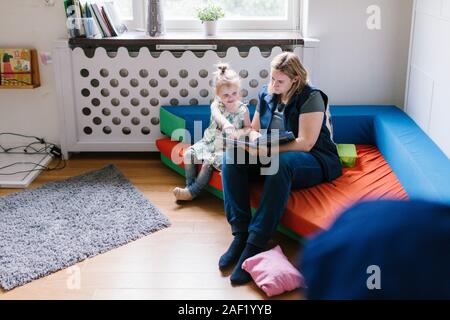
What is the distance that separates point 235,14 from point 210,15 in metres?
0.24

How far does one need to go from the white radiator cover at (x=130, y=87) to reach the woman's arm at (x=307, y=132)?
797 millimetres

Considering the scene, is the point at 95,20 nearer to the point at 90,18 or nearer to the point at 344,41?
the point at 90,18

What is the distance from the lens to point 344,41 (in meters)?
3.05

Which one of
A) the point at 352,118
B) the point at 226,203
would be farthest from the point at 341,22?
the point at 226,203

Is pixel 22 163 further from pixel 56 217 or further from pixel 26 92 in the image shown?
pixel 56 217

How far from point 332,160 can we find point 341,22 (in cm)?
98

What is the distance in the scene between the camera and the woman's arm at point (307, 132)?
90.0 inches

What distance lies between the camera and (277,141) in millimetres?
2293

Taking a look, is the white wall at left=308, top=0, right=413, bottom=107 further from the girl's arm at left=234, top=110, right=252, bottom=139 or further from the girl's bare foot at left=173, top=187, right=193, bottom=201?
the girl's bare foot at left=173, top=187, right=193, bottom=201

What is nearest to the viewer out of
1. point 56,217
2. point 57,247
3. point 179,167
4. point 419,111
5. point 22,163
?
point 57,247

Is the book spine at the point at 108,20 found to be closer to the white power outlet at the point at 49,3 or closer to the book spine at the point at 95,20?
the book spine at the point at 95,20

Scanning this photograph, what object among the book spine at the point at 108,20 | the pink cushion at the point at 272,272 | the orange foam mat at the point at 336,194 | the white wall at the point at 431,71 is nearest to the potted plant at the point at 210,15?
the book spine at the point at 108,20

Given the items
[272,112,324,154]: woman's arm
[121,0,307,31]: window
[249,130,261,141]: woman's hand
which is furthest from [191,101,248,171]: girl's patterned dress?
[121,0,307,31]: window

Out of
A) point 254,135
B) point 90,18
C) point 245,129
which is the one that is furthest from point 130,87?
point 254,135
